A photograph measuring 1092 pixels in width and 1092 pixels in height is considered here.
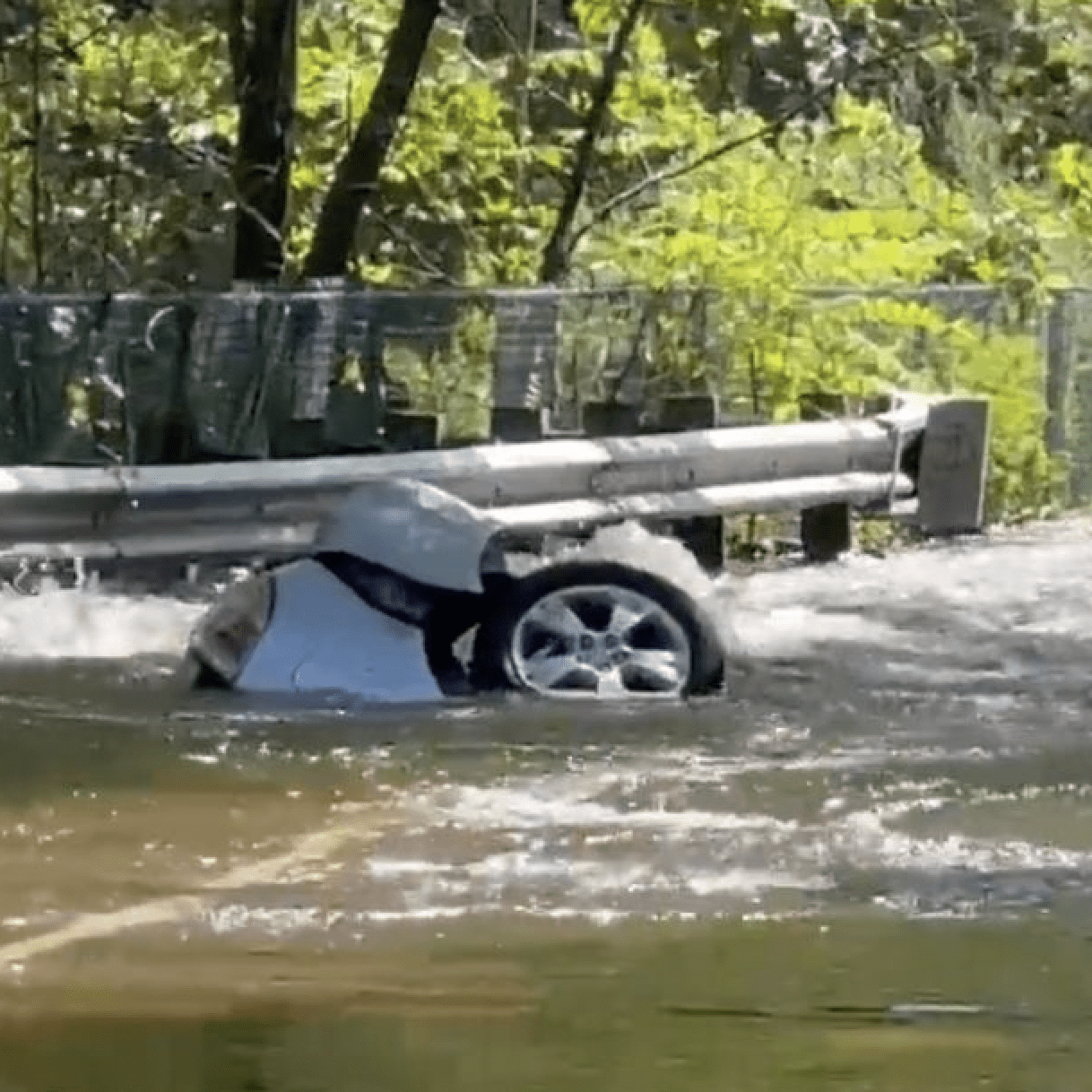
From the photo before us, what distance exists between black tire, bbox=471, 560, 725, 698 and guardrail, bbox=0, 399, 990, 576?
215cm

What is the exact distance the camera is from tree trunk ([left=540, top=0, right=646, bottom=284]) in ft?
67.8

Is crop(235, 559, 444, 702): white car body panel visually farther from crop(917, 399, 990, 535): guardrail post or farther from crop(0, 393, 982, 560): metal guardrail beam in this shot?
crop(917, 399, 990, 535): guardrail post

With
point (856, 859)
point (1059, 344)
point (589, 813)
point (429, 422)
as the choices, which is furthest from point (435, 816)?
point (1059, 344)

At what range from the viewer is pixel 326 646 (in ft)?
37.4

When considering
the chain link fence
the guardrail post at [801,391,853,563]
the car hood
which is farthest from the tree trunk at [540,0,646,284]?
the car hood

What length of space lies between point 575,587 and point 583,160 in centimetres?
996

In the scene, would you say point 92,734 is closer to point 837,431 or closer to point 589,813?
point 589,813

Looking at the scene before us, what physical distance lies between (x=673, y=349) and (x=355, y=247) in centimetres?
267

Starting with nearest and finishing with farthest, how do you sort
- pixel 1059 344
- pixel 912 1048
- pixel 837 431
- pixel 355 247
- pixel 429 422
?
pixel 912 1048
pixel 429 422
pixel 837 431
pixel 355 247
pixel 1059 344

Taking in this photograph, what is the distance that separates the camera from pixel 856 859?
8.18 m

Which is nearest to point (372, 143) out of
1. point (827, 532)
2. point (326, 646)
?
point (827, 532)

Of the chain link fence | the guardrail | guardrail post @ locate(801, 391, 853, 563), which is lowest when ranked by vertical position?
guardrail post @ locate(801, 391, 853, 563)

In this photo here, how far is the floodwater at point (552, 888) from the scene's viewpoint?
20.4 feet

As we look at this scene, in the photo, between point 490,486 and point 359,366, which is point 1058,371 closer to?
point 359,366
